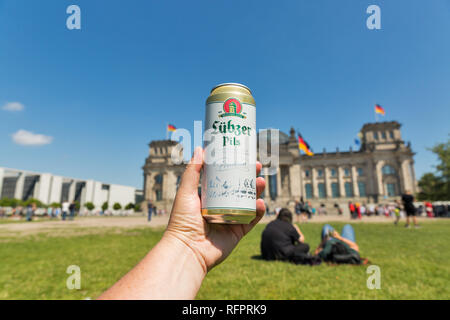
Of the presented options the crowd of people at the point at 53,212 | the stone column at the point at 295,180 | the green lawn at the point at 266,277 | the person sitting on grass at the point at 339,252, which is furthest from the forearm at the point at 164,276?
the stone column at the point at 295,180

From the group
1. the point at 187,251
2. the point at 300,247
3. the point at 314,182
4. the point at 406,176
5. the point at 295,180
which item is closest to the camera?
the point at 187,251

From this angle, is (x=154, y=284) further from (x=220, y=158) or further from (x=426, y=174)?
(x=426, y=174)

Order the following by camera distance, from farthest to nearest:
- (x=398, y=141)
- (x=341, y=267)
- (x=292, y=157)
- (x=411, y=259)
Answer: (x=292, y=157)
(x=398, y=141)
(x=411, y=259)
(x=341, y=267)

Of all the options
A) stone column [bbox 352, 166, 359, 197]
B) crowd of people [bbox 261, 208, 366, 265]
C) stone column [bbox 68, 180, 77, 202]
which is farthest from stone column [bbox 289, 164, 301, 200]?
stone column [bbox 68, 180, 77, 202]

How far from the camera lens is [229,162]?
1.89 meters

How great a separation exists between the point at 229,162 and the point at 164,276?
2.98 feet

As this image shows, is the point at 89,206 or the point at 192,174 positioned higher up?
the point at 192,174

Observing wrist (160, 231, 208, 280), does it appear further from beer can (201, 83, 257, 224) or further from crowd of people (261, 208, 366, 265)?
crowd of people (261, 208, 366, 265)

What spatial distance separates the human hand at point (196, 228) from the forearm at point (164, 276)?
0.07 metres

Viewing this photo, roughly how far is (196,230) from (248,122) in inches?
38.4

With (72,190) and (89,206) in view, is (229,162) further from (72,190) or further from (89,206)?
(72,190)

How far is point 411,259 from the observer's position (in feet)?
17.7

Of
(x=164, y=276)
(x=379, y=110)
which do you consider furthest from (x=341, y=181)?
(x=164, y=276)
